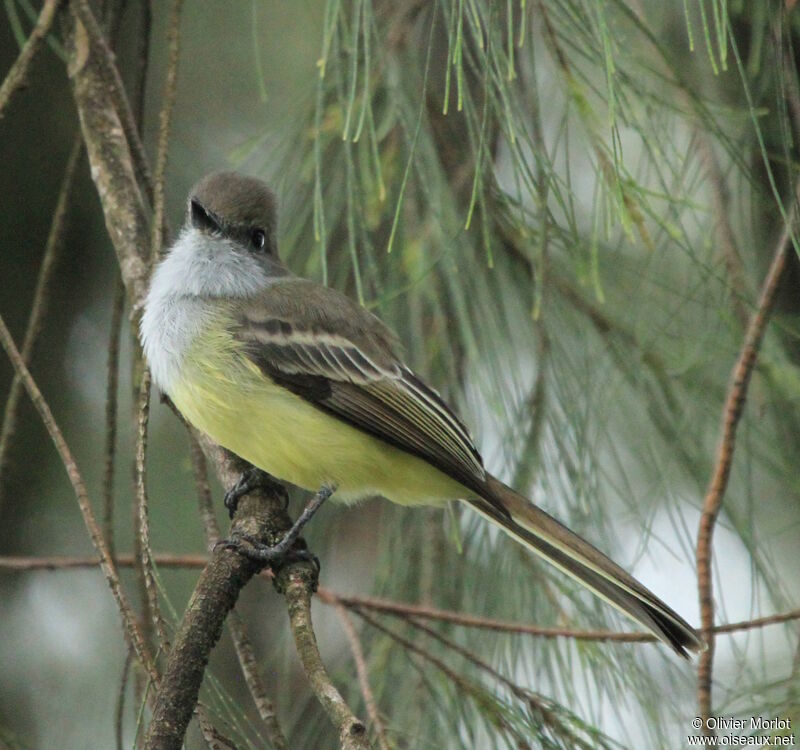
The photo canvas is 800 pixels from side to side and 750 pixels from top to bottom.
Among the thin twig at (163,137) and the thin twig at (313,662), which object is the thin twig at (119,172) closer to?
the thin twig at (313,662)

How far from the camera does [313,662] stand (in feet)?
6.07

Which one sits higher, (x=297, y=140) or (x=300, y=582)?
(x=297, y=140)

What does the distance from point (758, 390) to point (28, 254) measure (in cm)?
219

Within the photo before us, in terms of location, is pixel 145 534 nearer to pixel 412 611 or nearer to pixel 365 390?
pixel 412 611

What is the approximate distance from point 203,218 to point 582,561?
4.15 feet

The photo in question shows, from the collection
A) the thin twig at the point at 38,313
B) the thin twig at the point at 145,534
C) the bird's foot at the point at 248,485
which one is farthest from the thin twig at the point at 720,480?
the thin twig at the point at 38,313

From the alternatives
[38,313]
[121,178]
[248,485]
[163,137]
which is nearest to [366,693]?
[248,485]

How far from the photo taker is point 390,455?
9.14ft

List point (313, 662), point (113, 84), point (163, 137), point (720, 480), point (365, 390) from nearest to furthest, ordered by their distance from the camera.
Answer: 1. point (313, 662)
2. point (720, 480)
3. point (163, 137)
4. point (113, 84)
5. point (365, 390)

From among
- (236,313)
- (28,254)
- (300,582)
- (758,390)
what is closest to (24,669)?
(28,254)

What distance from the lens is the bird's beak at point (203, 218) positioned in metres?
2.83

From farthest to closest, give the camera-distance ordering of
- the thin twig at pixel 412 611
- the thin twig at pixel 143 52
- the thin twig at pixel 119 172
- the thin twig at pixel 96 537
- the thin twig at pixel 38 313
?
the thin twig at pixel 143 52 → the thin twig at pixel 119 172 → the thin twig at pixel 38 313 → the thin twig at pixel 412 611 → the thin twig at pixel 96 537

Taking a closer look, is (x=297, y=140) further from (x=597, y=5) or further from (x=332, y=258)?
(x=597, y=5)

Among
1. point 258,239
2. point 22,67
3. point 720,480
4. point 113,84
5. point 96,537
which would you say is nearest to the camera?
point 96,537
